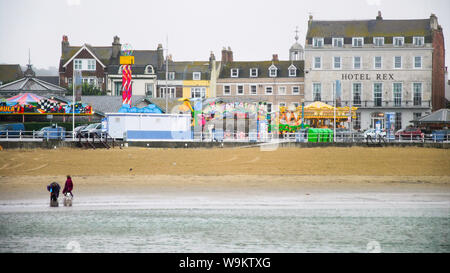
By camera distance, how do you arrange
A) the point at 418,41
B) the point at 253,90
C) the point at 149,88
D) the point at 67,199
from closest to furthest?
the point at 67,199 < the point at 418,41 < the point at 253,90 < the point at 149,88

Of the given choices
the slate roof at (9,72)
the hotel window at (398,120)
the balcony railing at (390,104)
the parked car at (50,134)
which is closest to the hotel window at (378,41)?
the balcony railing at (390,104)

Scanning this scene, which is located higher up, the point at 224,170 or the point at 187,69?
the point at 187,69

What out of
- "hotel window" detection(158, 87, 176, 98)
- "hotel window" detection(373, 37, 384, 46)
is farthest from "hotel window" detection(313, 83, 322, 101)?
"hotel window" detection(158, 87, 176, 98)

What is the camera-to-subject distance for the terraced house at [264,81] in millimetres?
79125

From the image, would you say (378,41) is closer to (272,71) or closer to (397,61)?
(397,61)

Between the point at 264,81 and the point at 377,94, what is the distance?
14892 millimetres

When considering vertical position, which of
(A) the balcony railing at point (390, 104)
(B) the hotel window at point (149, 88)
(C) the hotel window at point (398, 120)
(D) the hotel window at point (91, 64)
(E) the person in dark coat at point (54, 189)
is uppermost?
(D) the hotel window at point (91, 64)

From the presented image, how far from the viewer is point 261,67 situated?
268ft

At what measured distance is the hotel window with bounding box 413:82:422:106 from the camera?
240ft

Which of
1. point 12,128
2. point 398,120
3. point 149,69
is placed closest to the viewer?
point 12,128

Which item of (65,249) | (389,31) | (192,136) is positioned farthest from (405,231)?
(389,31)

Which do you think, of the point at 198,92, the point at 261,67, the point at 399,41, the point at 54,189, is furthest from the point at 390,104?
the point at 54,189

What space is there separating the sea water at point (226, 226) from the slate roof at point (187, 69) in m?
58.4

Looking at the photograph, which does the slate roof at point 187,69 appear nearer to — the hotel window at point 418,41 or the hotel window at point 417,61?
the hotel window at point 417,61
